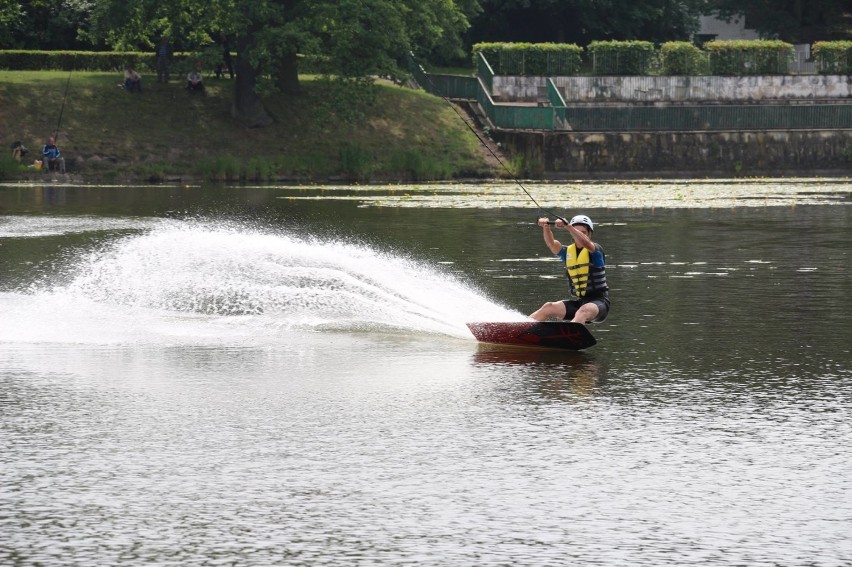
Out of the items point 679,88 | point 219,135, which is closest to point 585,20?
point 679,88

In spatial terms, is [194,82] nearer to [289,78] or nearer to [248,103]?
[248,103]

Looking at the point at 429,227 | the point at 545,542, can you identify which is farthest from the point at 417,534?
the point at 429,227

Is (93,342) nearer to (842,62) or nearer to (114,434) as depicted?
(114,434)

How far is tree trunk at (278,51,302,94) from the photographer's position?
193 feet

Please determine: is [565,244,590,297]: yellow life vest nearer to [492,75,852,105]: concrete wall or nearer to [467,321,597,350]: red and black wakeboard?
[467,321,597,350]: red and black wakeboard

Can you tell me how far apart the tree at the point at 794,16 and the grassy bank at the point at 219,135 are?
84.0 feet

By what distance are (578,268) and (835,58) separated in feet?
179

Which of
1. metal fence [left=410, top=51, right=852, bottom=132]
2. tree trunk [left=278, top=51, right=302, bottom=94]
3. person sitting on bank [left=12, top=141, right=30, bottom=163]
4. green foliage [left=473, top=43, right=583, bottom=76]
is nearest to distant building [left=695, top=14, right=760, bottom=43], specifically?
green foliage [left=473, top=43, right=583, bottom=76]

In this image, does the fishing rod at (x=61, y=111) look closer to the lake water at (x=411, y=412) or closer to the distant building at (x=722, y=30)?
the lake water at (x=411, y=412)

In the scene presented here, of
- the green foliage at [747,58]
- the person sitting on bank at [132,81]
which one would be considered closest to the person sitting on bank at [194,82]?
the person sitting on bank at [132,81]

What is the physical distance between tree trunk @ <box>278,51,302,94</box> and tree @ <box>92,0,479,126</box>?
1570mm

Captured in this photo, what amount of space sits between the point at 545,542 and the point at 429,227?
73.8ft

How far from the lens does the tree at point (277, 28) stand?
53.3 metres

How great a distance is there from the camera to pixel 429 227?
30359 mm
